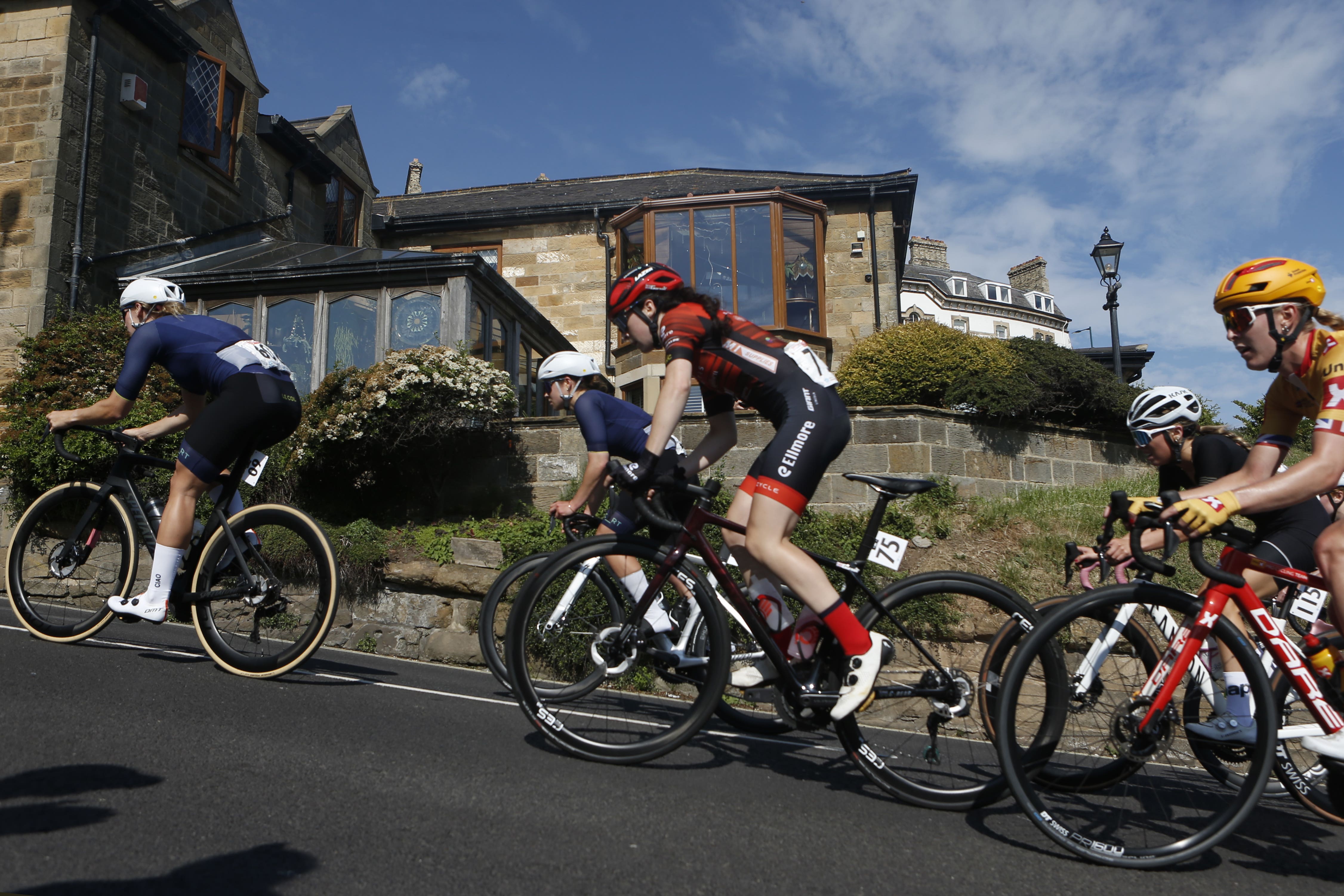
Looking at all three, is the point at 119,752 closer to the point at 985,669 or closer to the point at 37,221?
the point at 985,669

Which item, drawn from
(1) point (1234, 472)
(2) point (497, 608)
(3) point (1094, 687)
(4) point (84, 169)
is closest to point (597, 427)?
(2) point (497, 608)

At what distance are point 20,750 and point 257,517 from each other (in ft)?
5.71

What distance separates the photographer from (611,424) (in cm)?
533

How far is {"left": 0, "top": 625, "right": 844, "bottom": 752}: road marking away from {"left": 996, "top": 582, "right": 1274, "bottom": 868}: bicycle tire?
1.29 meters

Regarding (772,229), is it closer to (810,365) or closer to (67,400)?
(67,400)

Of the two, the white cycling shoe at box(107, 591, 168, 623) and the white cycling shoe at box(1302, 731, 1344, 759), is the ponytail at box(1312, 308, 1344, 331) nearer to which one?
the white cycling shoe at box(1302, 731, 1344, 759)

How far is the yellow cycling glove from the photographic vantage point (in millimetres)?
2666

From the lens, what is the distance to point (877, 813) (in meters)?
3.06

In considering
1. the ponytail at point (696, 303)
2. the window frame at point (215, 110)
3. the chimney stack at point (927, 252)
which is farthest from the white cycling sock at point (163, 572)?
the chimney stack at point (927, 252)

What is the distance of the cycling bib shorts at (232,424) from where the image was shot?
442 centimetres

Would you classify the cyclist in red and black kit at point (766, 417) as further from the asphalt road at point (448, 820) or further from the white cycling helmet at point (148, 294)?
the white cycling helmet at point (148, 294)

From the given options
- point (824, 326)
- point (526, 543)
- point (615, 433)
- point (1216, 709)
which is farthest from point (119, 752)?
point (824, 326)

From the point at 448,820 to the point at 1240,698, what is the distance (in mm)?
2413

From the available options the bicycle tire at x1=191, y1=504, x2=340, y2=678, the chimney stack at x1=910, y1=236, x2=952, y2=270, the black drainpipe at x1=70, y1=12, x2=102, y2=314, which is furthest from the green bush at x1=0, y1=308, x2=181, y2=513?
the chimney stack at x1=910, y1=236, x2=952, y2=270
